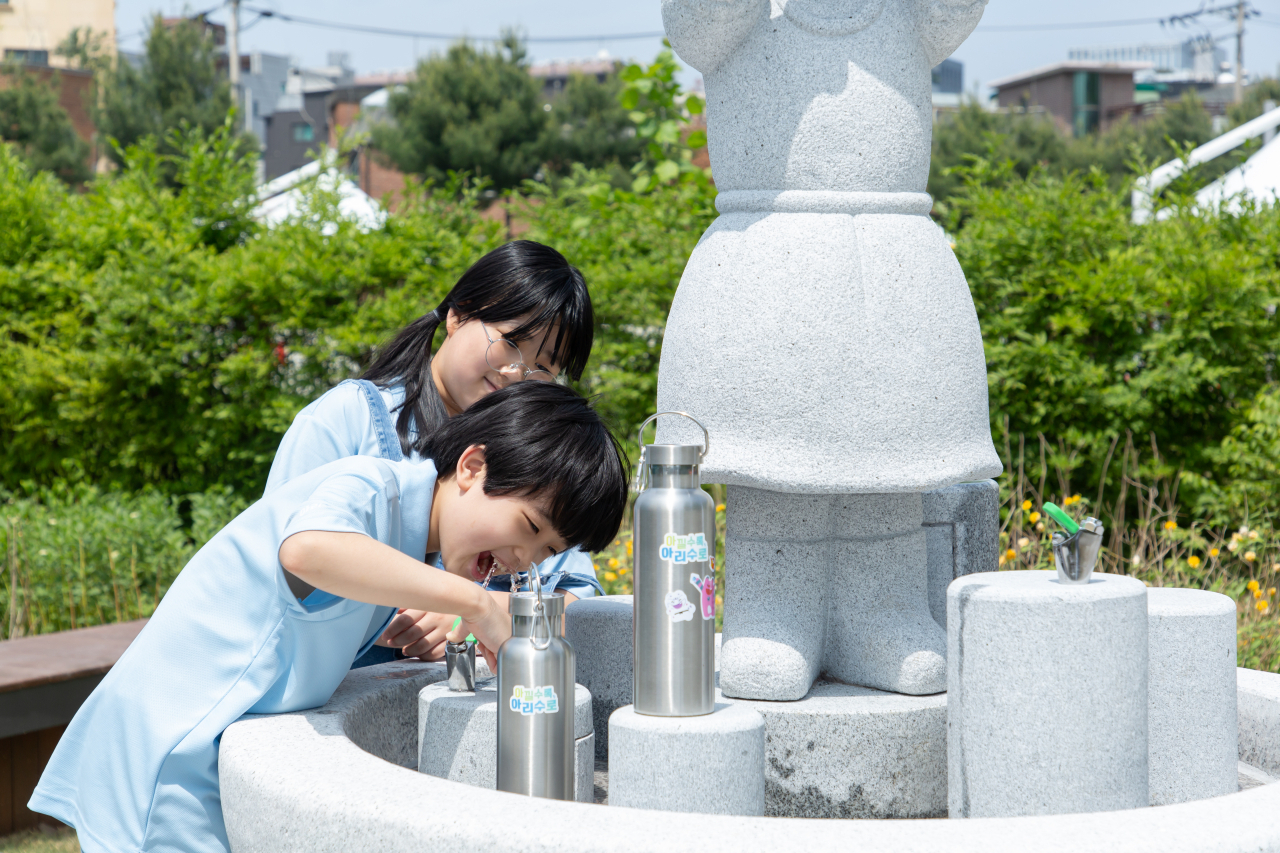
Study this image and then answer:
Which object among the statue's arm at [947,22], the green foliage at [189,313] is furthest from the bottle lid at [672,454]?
the green foliage at [189,313]

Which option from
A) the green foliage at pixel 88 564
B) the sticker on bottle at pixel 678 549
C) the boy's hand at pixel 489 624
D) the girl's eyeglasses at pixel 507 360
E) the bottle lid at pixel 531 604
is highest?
A: the girl's eyeglasses at pixel 507 360

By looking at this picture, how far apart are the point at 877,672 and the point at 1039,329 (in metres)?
3.37

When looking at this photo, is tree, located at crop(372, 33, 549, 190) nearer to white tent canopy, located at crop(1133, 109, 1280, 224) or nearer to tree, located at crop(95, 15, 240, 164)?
tree, located at crop(95, 15, 240, 164)

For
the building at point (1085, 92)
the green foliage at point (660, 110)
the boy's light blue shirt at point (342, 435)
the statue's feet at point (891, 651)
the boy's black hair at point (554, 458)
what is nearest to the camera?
the boy's black hair at point (554, 458)

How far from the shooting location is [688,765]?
1591 millimetres

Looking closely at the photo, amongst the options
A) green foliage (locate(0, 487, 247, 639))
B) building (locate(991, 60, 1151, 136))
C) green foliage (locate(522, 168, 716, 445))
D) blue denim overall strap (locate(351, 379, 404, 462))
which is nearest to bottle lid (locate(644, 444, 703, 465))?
blue denim overall strap (locate(351, 379, 404, 462))

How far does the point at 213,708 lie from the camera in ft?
5.73

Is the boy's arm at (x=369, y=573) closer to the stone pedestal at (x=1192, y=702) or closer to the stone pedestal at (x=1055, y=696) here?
the stone pedestal at (x=1055, y=696)

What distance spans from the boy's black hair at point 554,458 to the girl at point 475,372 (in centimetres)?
43

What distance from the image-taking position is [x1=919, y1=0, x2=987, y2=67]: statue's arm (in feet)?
6.88

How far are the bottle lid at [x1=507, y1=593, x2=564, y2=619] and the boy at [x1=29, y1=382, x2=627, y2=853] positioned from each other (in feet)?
0.36

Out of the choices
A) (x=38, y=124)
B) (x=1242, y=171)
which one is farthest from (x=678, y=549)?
(x=38, y=124)

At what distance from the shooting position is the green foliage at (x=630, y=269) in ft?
17.5

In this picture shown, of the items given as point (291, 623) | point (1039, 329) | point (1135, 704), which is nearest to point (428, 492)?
point (291, 623)
